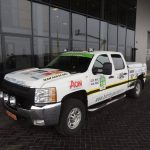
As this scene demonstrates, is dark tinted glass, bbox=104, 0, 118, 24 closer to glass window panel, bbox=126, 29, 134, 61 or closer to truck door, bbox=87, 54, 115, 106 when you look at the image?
glass window panel, bbox=126, 29, 134, 61

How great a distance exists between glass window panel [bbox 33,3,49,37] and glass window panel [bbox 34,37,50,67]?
38 cm

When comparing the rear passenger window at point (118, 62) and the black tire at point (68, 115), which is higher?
the rear passenger window at point (118, 62)

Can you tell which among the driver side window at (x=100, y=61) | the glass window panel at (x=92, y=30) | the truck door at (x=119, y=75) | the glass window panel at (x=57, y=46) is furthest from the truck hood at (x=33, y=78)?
the glass window panel at (x=92, y=30)

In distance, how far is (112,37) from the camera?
59.2ft

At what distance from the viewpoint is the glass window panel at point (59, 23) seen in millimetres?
12461

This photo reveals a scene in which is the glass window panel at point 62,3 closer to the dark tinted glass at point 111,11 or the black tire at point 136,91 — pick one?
the dark tinted glass at point 111,11

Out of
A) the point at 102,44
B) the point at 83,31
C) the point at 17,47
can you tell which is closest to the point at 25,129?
the point at 17,47

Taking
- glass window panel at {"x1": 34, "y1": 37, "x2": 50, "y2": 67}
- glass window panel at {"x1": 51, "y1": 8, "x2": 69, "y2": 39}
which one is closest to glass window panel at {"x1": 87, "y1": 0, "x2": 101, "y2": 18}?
glass window panel at {"x1": 51, "y1": 8, "x2": 69, "y2": 39}

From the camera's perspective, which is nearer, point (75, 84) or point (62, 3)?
point (75, 84)

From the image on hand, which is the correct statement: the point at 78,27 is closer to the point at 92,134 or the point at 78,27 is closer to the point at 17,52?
the point at 17,52

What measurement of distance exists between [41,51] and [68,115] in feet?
25.5

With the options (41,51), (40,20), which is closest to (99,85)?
(41,51)

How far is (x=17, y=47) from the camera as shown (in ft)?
34.3

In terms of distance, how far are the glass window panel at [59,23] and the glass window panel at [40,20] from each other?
47 cm
